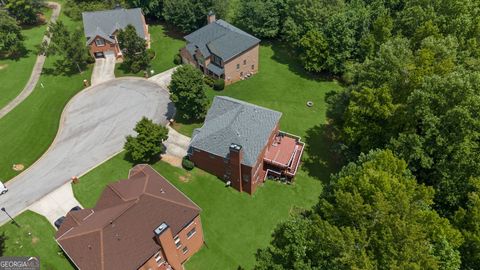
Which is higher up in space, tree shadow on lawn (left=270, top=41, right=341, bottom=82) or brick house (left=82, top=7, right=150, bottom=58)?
brick house (left=82, top=7, right=150, bottom=58)

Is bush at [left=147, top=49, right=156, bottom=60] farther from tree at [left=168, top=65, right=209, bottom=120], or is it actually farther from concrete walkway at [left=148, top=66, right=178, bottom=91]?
tree at [left=168, top=65, right=209, bottom=120]

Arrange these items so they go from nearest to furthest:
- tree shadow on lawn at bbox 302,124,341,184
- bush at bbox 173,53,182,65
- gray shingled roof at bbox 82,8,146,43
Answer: tree shadow on lawn at bbox 302,124,341,184, bush at bbox 173,53,182,65, gray shingled roof at bbox 82,8,146,43

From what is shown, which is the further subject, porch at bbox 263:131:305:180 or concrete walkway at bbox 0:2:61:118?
concrete walkway at bbox 0:2:61:118

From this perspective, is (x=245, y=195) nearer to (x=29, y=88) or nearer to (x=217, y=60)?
(x=217, y=60)

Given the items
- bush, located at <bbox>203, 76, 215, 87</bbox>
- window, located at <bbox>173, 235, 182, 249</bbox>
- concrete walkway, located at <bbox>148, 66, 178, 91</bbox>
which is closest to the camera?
window, located at <bbox>173, 235, 182, 249</bbox>

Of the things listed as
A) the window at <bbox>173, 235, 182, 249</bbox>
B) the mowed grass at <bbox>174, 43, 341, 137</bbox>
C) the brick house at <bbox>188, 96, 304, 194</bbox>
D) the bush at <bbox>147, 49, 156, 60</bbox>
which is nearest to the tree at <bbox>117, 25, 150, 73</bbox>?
the bush at <bbox>147, 49, 156, 60</bbox>

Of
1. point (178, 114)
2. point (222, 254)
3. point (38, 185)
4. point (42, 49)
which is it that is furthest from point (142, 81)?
point (222, 254)

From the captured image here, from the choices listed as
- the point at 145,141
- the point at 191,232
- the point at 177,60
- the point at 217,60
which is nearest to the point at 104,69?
the point at 177,60

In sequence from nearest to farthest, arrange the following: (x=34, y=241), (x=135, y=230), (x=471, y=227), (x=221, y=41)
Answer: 1. (x=471, y=227)
2. (x=135, y=230)
3. (x=34, y=241)
4. (x=221, y=41)
